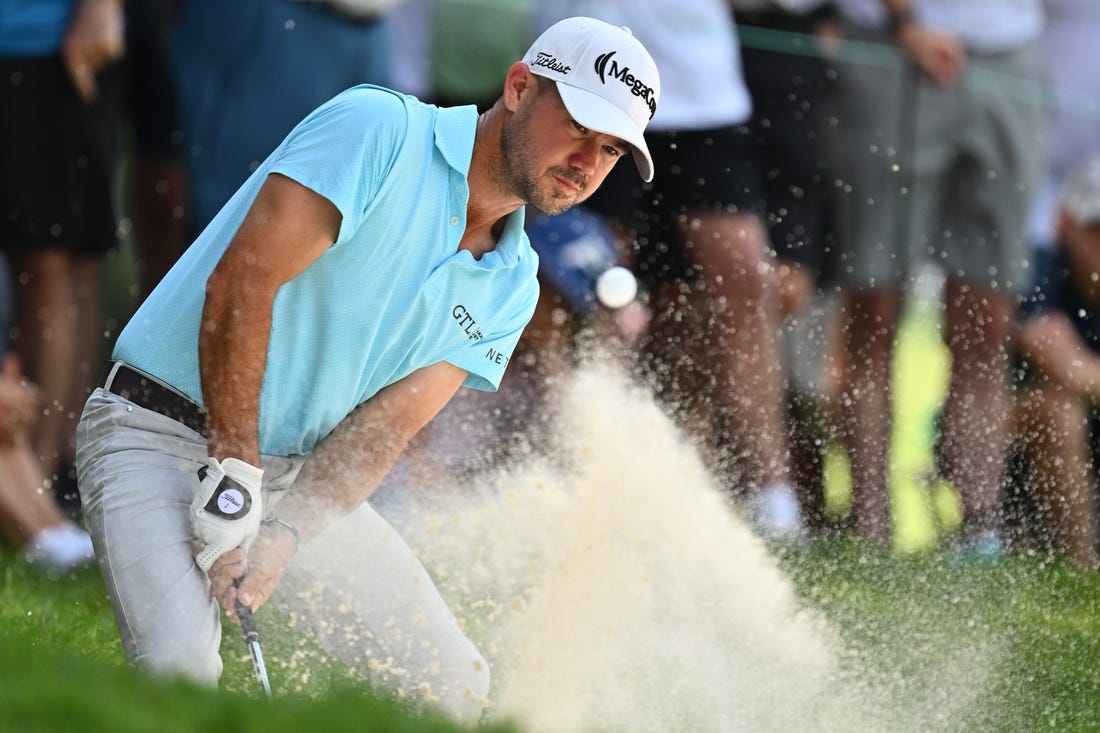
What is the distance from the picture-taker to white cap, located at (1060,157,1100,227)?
7953 mm

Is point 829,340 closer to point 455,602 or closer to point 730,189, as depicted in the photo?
point 730,189

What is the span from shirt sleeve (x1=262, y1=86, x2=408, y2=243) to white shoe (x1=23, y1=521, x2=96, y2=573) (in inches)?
103

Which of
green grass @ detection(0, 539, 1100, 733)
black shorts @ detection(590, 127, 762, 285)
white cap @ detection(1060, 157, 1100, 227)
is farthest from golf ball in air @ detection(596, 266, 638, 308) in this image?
white cap @ detection(1060, 157, 1100, 227)

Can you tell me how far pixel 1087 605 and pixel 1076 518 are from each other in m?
0.68

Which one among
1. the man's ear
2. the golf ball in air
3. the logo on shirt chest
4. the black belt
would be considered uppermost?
the man's ear

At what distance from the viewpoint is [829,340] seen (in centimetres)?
787

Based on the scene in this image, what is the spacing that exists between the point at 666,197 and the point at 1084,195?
207 cm

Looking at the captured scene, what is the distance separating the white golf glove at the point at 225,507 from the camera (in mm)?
4145

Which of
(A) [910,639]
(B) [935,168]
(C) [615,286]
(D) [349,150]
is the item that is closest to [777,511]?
(A) [910,639]

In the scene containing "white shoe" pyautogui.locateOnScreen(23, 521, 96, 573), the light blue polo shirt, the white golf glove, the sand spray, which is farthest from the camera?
"white shoe" pyautogui.locateOnScreen(23, 521, 96, 573)

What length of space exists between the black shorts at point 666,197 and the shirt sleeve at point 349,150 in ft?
9.27

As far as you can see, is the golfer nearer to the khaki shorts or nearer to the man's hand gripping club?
the man's hand gripping club

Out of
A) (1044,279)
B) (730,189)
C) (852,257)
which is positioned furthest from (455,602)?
(1044,279)

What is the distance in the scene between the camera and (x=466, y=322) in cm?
469
